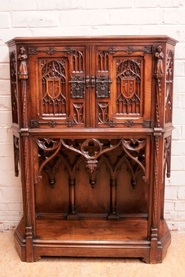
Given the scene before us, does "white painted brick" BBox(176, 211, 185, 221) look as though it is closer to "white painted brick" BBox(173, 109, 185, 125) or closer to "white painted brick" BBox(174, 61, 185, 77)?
"white painted brick" BBox(173, 109, 185, 125)

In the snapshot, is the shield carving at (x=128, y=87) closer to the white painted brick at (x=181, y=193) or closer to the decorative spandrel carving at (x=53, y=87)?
the decorative spandrel carving at (x=53, y=87)

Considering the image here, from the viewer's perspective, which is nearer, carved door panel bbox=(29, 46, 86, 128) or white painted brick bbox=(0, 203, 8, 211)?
carved door panel bbox=(29, 46, 86, 128)

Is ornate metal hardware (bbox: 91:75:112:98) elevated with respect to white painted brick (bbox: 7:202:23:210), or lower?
elevated

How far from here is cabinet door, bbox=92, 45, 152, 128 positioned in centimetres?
198

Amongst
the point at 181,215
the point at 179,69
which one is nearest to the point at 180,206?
the point at 181,215
